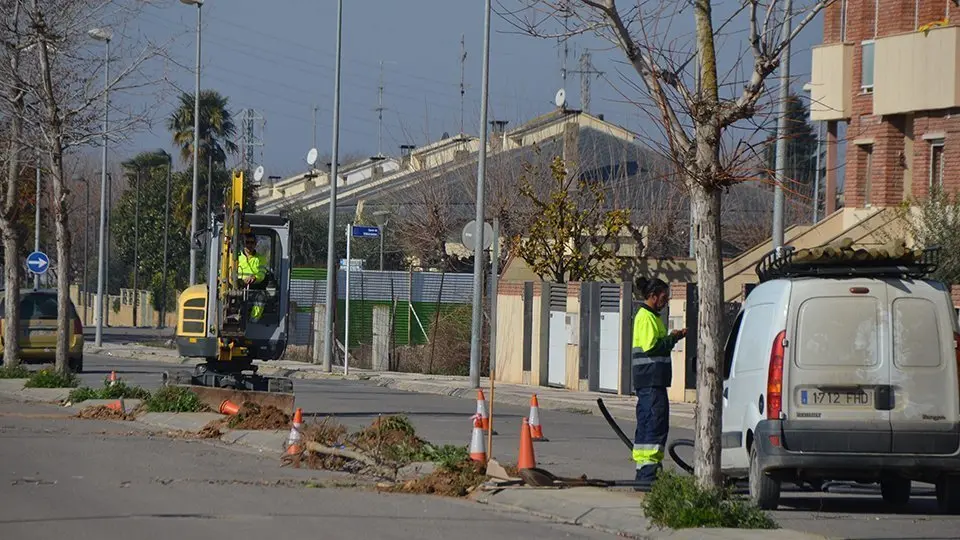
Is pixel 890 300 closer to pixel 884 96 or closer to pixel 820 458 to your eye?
pixel 820 458

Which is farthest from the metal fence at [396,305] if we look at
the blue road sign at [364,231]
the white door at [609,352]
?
the white door at [609,352]

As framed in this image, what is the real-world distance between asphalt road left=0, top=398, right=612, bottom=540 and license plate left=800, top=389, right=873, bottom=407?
2029 millimetres

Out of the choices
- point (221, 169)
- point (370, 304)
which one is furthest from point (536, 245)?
point (221, 169)

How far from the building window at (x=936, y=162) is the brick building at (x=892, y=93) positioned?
20mm

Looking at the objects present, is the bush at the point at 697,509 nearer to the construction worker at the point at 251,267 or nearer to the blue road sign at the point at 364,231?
the construction worker at the point at 251,267

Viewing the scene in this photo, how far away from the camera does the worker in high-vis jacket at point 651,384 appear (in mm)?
12656

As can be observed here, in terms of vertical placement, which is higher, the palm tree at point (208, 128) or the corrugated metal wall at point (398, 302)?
the palm tree at point (208, 128)

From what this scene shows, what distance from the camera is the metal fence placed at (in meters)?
37.7

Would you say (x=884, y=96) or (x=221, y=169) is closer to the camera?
(x=884, y=96)

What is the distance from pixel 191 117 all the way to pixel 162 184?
8871 mm

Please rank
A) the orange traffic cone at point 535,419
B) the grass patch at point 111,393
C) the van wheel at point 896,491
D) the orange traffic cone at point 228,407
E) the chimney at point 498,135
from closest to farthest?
the van wheel at point 896,491, the orange traffic cone at point 535,419, the orange traffic cone at point 228,407, the grass patch at point 111,393, the chimney at point 498,135

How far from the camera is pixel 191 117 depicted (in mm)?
63594

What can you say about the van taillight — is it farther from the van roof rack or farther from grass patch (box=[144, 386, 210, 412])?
grass patch (box=[144, 386, 210, 412])

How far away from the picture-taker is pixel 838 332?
36.9ft
